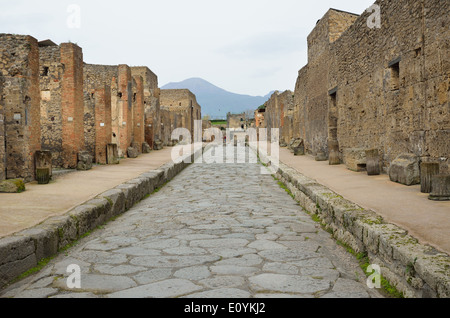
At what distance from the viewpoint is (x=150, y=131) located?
75.5ft

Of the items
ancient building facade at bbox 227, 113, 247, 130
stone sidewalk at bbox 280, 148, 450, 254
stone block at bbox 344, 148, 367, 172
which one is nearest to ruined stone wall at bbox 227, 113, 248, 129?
ancient building facade at bbox 227, 113, 247, 130

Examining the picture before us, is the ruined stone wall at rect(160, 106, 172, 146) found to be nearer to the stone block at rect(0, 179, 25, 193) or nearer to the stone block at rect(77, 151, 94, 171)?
the stone block at rect(77, 151, 94, 171)

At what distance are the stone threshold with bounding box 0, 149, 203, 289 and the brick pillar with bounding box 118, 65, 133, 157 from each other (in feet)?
33.0

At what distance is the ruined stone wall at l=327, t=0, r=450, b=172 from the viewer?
21.2 feet

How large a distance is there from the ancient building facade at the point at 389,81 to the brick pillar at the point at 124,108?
8.21 metres

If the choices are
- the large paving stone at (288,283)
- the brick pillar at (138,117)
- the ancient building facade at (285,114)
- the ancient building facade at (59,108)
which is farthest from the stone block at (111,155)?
the ancient building facade at (285,114)

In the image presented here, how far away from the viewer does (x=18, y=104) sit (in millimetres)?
8633

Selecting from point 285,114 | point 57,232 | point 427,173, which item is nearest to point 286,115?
point 285,114

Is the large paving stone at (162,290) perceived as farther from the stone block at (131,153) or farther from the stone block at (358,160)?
the stone block at (131,153)

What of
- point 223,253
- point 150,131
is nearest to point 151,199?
point 223,253

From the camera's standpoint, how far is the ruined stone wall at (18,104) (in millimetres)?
8531
